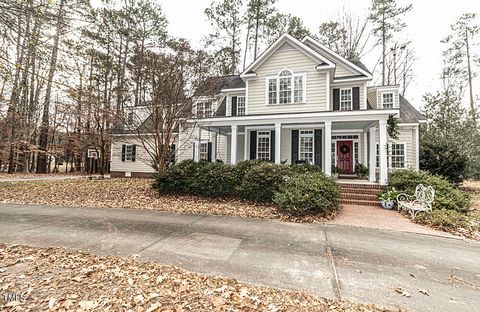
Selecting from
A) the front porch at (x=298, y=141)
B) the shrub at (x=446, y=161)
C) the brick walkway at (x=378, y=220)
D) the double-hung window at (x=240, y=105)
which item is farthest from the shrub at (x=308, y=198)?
the shrub at (x=446, y=161)

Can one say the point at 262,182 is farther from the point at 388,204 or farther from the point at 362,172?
the point at 362,172

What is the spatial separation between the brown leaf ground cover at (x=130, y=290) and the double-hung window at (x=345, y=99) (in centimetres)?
1213

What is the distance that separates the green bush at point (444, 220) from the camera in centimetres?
596

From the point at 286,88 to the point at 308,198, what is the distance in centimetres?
781

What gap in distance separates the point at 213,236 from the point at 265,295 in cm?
239

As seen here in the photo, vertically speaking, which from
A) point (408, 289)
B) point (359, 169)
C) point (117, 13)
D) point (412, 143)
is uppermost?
point (117, 13)

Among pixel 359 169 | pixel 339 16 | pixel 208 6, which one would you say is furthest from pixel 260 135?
pixel 339 16

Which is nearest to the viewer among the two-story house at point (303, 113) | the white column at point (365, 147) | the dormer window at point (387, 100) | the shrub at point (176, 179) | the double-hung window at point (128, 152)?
the shrub at point (176, 179)

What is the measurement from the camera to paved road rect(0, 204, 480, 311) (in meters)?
2.92

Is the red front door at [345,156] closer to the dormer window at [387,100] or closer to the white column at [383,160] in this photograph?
the white column at [383,160]

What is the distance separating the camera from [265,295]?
8.70 ft

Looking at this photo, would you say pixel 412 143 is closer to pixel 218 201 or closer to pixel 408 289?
pixel 218 201

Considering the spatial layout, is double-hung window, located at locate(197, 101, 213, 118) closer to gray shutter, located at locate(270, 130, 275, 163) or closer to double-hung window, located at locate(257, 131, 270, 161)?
double-hung window, located at locate(257, 131, 270, 161)

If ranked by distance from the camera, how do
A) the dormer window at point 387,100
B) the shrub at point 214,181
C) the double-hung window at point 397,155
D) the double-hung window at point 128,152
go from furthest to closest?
the double-hung window at point 128,152 < the dormer window at point 387,100 < the double-hung window at point 397,155 < the shrub at point 214,181
